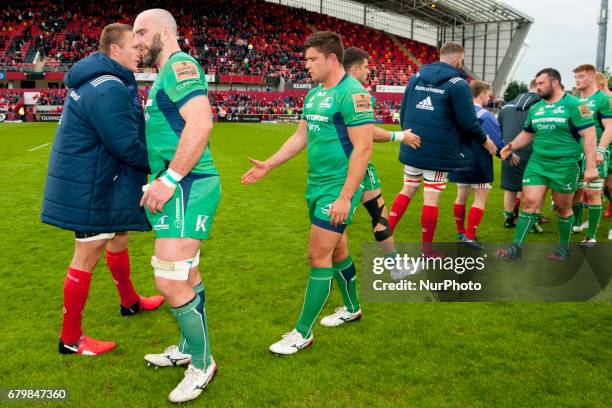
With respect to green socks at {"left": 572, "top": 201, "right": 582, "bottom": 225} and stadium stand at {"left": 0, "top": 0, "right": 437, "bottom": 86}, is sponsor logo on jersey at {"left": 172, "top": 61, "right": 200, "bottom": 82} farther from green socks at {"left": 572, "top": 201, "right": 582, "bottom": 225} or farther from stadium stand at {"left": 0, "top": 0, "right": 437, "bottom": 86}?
stadium stand at {"left": 0, "top": 0, "right": 437, "bottom": 86}

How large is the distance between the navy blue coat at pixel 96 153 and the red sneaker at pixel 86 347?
875 mm

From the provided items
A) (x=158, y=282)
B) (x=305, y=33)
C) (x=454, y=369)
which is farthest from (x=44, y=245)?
(x=305, y=33)

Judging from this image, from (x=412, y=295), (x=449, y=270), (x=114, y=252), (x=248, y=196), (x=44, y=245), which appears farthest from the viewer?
(x=248, y=196)

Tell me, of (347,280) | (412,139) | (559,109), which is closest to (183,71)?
(412,139)

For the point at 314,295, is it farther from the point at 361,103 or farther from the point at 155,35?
the point at 155,35

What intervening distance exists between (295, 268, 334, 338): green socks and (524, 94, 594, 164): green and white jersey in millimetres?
3390

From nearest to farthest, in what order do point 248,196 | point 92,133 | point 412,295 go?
point 92,133, point 412,295, point 248,196

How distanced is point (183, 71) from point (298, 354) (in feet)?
6.88

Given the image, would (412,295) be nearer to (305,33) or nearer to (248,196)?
(248,196)

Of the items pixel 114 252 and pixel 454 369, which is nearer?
pixel 454 369

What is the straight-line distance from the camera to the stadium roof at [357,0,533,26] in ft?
154

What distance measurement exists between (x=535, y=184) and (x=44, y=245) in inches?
235

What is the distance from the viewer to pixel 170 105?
2.92 m

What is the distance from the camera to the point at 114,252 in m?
4.20
